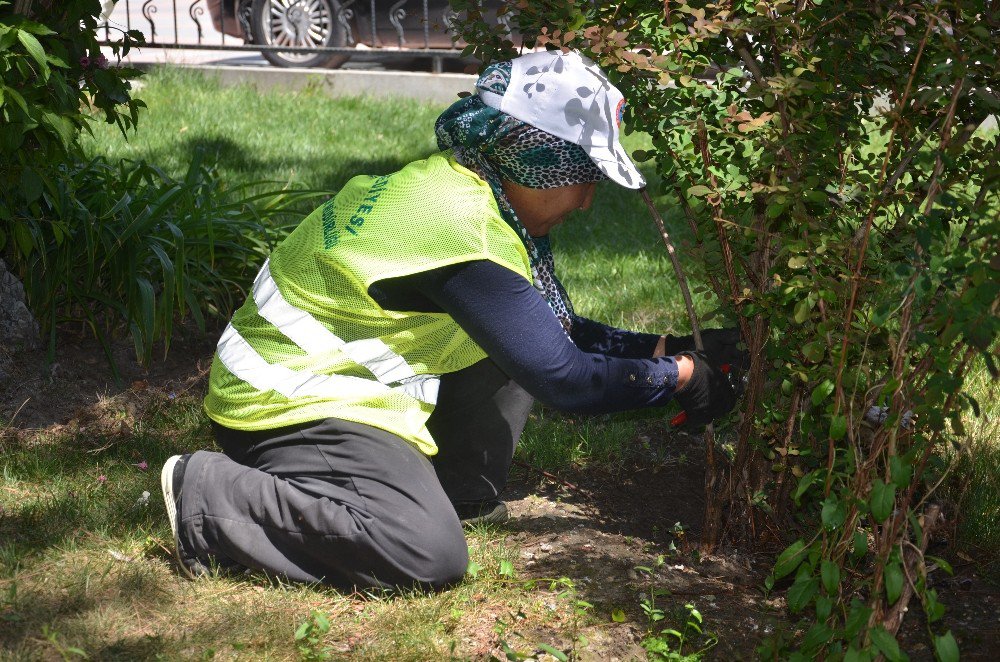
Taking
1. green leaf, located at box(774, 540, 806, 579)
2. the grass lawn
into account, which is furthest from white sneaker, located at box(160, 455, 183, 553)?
green leaf, located at box(774, 540, 806, 579)

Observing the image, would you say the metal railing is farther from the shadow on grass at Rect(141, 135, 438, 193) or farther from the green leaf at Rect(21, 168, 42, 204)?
the green leaf at Rect(21, 168, 42, 204)

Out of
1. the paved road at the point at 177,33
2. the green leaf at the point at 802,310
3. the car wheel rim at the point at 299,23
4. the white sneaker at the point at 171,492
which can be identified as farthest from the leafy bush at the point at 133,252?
the car wheel rim at the point at 299,23

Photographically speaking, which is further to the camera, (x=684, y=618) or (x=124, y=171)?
(x=124, y=171)

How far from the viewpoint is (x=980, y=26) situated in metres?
1.91

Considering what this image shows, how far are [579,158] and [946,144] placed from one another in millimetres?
873

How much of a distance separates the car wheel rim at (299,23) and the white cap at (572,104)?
6.49 meters

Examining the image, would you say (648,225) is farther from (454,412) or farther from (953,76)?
(953,76)

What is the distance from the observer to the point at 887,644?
71.3 inches

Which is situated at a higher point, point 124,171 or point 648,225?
point 124,171

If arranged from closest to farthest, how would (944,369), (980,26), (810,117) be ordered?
(944,369), (980,26), (810,117)

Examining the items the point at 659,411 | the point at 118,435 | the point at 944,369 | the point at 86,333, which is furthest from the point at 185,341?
the point at 944,369

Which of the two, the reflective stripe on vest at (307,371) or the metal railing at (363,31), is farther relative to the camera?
the metal railing at (363,31)

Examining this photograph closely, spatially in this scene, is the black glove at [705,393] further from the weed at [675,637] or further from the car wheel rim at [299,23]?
the car wheel rim at [299,23]

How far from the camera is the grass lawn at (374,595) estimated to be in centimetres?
235
